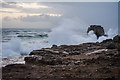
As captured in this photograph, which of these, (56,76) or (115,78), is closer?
(115,78)

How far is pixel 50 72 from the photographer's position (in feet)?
28.3

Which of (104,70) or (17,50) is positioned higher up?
(104,70)

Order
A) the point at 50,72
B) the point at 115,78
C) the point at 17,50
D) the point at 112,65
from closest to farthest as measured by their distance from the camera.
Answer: the point at 115,78 < the point at 50,72 < the point at 112,65 < the point at 17,50

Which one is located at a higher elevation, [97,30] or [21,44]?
[97,30]

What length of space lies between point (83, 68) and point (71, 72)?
691mm

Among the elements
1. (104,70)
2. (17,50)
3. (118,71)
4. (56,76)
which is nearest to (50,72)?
(56,76)

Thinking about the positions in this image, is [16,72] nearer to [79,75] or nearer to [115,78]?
[79,75]

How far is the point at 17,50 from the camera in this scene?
25.3 meters

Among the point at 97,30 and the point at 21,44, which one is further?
the point at 97,30

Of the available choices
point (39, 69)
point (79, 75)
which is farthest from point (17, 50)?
point (79, 75)

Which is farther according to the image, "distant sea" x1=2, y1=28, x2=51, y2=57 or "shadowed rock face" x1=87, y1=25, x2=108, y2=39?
"shadowed rock face" x1=87, y1=25, x2=108, y2=39

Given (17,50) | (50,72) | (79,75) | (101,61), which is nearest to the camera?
(79,75)

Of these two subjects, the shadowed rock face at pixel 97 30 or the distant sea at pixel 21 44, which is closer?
the distant sea at pixel 21 44

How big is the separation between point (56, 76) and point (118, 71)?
2.37 m
